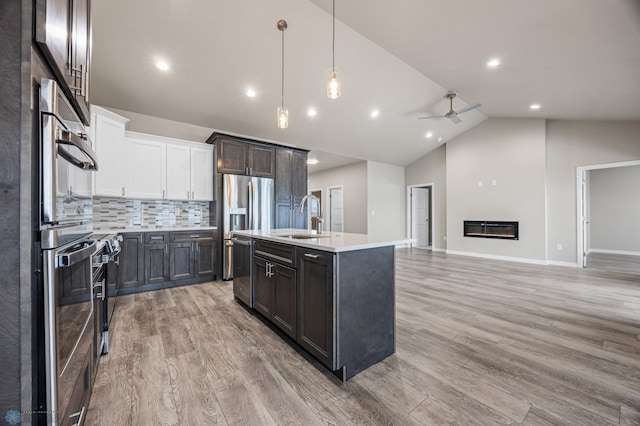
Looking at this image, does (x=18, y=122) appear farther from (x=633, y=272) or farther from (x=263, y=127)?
(x=633, y=272)

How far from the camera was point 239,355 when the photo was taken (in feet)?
6.65

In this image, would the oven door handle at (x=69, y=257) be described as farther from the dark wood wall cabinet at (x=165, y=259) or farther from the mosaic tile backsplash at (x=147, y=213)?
the mosaic tile backsplash at (x=147, y=213)

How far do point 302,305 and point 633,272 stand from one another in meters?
6.59

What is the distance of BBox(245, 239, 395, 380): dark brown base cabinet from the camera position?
1693mm

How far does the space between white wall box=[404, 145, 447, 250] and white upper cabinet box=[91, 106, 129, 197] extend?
755cm

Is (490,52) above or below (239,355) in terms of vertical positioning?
above

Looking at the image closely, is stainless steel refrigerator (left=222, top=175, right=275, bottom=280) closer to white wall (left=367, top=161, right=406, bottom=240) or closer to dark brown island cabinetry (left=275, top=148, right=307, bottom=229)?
dark brown island cabinetry (left=275, top=148, right=307, bottom=229)

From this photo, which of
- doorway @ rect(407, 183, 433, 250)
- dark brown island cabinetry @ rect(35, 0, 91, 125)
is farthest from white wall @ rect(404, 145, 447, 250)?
dark brown island cabinetry @ rect(35, 0, 91, 125)

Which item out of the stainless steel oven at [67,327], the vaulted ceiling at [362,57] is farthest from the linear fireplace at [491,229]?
the stainless steel oven at [67,327]

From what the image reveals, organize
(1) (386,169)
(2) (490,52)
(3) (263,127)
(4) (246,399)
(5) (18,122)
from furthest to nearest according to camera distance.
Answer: (1) (386,169) → (3) (263,127) → (2) (490,52) → (4) (246,399) → (5) (18,122)

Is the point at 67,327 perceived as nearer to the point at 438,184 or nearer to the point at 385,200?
the point at 385,200

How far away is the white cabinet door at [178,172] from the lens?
13.3ft

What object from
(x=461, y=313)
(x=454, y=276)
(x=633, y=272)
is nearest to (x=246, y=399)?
(x=461, y=313)

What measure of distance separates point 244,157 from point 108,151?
1.85 meters
